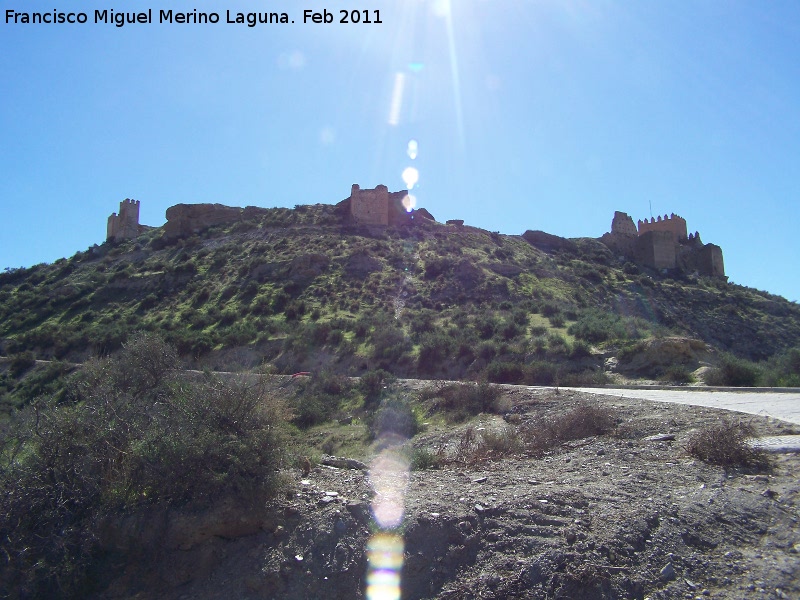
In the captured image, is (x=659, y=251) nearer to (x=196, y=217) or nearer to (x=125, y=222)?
(x=196, y=217)

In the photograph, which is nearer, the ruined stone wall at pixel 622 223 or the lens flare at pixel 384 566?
the lens flare at pixel 384 566

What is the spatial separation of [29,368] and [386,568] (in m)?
30.6

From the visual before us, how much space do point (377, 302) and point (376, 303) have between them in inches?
6.9

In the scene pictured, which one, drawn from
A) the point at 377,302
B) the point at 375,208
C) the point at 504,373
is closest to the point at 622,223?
the point at 375,208

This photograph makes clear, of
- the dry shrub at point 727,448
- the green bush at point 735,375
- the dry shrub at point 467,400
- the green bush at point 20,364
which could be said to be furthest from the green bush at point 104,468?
the green bush at point 20,364

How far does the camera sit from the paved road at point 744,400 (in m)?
10.4

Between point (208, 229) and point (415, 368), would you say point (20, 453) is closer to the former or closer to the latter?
point (415, 368)

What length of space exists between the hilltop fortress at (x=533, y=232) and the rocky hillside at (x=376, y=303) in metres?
0.92

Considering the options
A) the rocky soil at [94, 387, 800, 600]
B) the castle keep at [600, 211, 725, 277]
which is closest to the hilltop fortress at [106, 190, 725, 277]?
the castle keep at [600, 211, 725, 277]

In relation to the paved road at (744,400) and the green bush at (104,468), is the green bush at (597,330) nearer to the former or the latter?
the paved road at (744,400)

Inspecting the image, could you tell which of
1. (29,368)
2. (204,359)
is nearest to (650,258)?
(204,359)

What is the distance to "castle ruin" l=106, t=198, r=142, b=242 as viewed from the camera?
2421 inches

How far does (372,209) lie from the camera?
52.9m

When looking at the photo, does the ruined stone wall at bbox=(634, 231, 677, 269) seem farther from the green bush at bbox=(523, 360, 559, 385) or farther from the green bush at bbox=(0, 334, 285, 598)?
the green bush at bbox=(0, 334, 285, 598)
